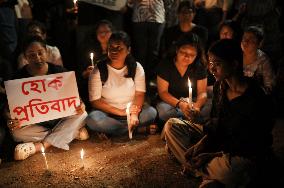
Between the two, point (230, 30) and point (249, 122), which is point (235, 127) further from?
point (230, 30)

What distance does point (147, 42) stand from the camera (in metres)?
7.22

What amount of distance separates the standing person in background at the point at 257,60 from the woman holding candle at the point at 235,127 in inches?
82.7

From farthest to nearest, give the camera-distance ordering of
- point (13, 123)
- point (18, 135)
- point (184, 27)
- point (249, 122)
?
point (184, 27), point (18, 135), point (13, 123), point (249, 122)

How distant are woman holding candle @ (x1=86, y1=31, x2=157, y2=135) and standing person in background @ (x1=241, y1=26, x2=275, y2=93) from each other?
178 cm

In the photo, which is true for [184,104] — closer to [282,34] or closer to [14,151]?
[14,151]

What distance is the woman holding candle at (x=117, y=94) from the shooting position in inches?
200

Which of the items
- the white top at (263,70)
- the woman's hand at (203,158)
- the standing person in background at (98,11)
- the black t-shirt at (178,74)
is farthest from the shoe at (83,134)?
the white top at (263,70)

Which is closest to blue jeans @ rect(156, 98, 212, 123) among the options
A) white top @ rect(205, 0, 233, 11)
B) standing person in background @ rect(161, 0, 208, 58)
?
standing person in background @ rect(161, 0, 208, 58)

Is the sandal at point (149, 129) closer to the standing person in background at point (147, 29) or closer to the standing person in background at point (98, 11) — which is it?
the standing person in background at point (147, 29)

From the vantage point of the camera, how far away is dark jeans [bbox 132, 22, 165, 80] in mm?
7059

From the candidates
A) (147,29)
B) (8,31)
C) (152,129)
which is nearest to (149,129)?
(152,129)

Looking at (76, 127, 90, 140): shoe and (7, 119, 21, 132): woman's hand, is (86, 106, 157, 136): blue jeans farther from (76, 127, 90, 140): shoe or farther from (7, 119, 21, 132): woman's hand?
(7, 119, 21, 132): woman's hand

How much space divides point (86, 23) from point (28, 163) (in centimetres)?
327

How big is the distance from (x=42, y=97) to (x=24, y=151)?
2.49 feet
